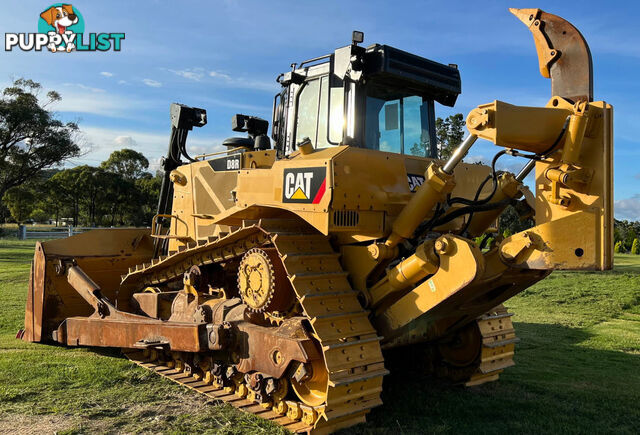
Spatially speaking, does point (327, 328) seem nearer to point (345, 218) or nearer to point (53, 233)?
point (345, 218)

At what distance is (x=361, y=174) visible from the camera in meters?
5.05

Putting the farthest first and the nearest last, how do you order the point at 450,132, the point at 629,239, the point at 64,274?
the point at 629,239, the point at 450,132, the point at 64,274

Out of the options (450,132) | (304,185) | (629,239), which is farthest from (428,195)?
(629,239)

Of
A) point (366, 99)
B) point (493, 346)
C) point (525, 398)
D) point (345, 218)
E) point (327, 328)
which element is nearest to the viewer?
point (327, 328)

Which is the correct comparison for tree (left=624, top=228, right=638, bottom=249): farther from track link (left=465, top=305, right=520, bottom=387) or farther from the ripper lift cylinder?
the ripper lift cylinder

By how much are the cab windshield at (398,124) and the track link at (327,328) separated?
1.24 metres

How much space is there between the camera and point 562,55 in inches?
175

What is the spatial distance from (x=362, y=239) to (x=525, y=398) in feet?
8.56

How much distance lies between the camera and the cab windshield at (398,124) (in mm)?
5863

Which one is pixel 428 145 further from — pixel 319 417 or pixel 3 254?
pixel 3 254

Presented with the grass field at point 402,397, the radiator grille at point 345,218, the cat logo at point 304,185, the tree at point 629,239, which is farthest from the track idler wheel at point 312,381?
the tree at point 629,239

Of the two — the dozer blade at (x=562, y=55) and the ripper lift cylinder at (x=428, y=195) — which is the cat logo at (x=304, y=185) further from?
the dozer blade at (x=562, y=55)

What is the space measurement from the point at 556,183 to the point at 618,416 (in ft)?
8.87

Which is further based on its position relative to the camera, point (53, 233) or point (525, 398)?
point (53, 233)
